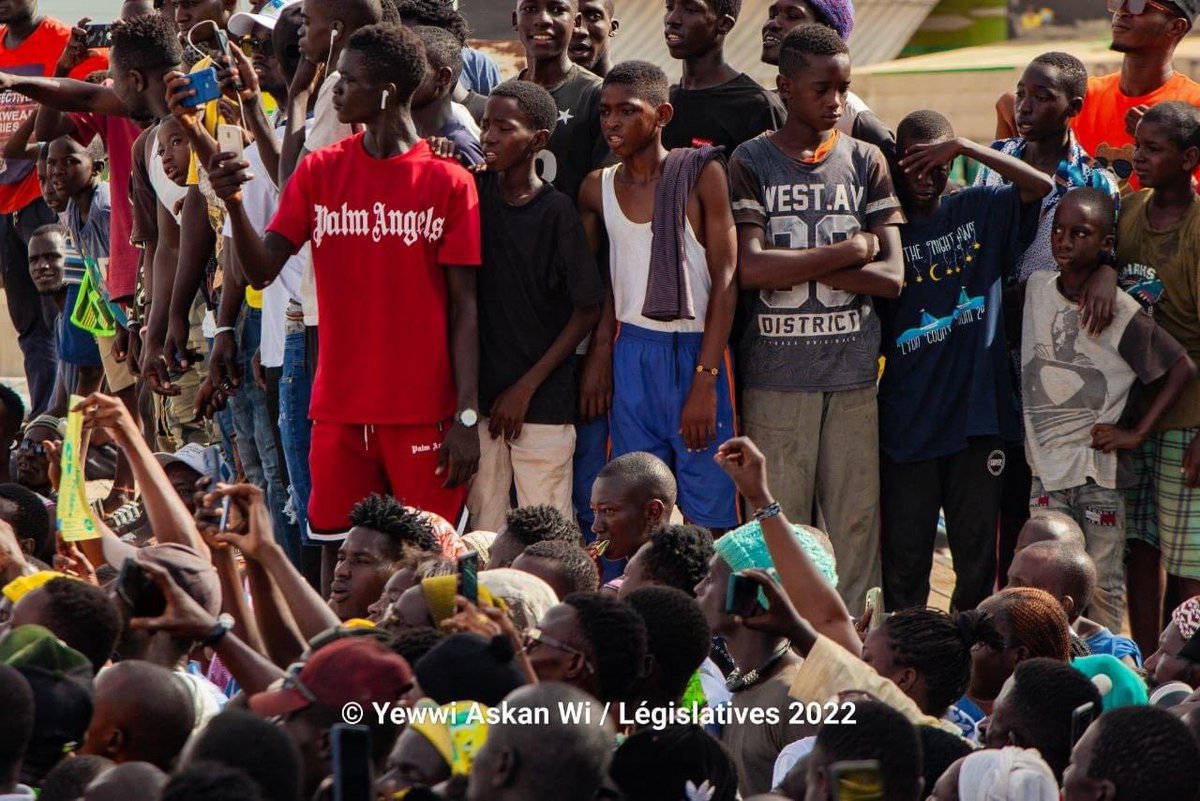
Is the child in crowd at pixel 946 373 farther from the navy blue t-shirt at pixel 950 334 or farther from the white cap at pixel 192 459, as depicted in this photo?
the white cap at pixel 192 459

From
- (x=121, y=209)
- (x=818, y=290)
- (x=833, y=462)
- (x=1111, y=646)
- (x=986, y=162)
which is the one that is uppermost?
(x=986, y=162)

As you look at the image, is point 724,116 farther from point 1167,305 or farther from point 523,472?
point 1167,305

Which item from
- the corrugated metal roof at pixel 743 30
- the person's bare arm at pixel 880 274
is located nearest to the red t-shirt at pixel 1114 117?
the person's bare arm at pixel 880 274

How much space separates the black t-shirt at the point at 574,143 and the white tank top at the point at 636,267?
300 mm

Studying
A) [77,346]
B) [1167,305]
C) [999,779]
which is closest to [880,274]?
[1167,305]

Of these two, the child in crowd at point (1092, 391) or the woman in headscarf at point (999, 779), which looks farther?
the child in crowd at point (1092, 391)

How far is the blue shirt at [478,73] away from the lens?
772 centimetres

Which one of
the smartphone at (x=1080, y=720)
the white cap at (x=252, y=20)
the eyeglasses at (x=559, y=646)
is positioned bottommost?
the smartphone at (x=1080, y=720)

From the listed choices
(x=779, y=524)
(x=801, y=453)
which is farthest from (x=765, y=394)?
(x=779, y=524)

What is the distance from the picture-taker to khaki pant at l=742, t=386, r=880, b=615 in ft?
21.6

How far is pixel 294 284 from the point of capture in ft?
23.0

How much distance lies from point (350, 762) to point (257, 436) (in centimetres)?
439

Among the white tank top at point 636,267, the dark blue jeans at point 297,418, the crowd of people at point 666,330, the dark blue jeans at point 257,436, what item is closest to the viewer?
the crowd of people at point 666,330

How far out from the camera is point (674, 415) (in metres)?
6.55
